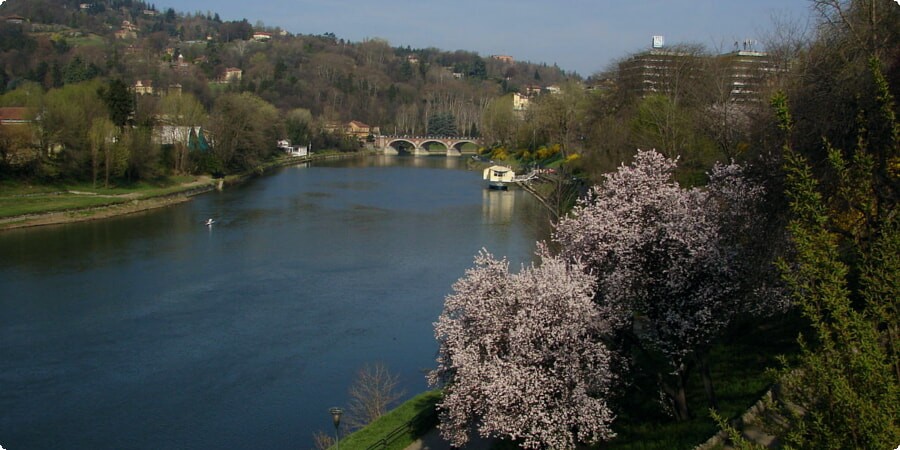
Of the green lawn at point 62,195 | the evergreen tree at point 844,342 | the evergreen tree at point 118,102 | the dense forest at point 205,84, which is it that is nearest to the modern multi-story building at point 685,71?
the evergreen tree at point 844,342

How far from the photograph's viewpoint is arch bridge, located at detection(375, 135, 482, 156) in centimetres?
8956

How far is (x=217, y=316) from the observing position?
1892 centimetres

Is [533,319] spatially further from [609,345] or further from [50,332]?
[50,332]

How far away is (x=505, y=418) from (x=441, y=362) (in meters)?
1.33

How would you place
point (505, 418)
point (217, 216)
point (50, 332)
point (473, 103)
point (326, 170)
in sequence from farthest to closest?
point (473, 103) → point (326, 170) → point (217, 216) → point (50, 332) → point (505, 418)

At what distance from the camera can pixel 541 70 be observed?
19450cm

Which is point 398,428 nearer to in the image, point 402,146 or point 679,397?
point 679,397

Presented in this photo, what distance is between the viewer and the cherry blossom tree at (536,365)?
8.73m

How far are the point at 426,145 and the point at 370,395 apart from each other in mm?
79506

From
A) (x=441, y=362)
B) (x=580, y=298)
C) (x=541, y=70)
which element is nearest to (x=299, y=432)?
(x=441, y=362)

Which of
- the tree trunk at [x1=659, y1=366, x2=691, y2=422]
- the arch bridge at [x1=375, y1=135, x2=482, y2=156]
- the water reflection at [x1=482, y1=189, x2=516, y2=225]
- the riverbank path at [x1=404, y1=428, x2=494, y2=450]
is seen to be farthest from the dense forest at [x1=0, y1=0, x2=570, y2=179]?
the tree trunk at [x1=659, y1=366, x2=691, y2=422]

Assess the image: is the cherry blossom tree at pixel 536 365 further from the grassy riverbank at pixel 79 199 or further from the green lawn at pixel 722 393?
the grassy riverbank at pixel 79 199

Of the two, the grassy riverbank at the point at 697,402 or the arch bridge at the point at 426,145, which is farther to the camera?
the arch bridge at the point at 426,145

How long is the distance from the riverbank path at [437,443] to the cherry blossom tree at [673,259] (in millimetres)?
2526
